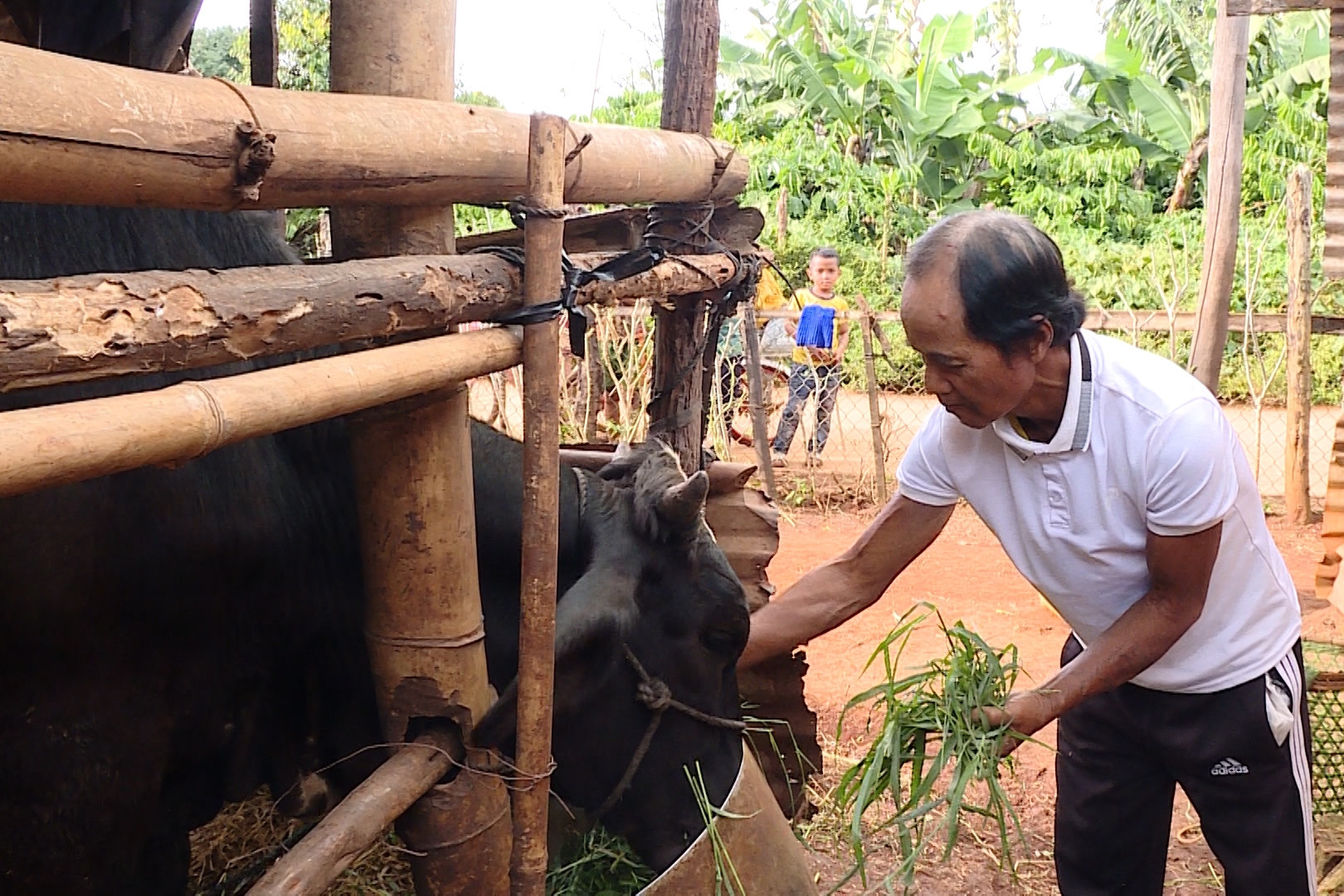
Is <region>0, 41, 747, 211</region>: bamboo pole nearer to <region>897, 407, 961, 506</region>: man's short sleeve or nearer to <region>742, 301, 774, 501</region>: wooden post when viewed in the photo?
<region>897, 407, 961, 506</region>: man's short sleeve

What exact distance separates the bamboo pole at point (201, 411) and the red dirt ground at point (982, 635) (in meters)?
1.89

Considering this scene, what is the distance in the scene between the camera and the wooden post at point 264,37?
4398 millimetres

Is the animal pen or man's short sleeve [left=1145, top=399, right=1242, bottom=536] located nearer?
the animal pen

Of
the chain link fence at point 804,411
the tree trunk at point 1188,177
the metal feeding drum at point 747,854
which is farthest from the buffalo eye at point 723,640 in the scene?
the tree trunk at point 1188,177

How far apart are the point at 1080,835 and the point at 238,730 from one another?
2097mm

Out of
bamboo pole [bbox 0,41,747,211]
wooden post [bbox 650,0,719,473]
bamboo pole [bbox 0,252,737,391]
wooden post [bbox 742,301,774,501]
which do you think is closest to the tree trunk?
wooden post [bbox 742,301,774,501]

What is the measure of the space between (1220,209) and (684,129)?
4580 millimetres

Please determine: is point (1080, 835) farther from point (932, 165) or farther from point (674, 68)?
point (932, 165)

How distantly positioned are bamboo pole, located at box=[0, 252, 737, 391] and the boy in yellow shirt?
783 cm

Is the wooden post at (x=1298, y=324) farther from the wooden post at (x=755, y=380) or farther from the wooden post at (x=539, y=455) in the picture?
the wooden post at (x=539, y=455)

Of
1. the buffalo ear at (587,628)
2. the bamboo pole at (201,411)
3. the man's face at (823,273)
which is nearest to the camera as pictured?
the bamboo pole at (201,411)

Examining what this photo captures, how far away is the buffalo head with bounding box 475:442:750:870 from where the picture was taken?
280 cm

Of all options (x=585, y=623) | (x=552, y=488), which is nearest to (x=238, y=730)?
(x=585, y=623)

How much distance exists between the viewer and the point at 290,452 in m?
2.73
